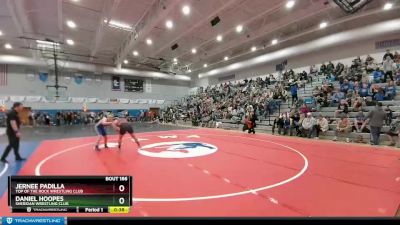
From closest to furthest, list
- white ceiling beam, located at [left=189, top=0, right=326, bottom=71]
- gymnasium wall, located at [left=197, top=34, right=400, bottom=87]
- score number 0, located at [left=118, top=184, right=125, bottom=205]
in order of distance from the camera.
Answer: score number 0, located at [left=118, top=184, right=125, bottom=205] → white ceiling beam, located at [left=189, top=0, right=326, bottom=71] → gymnasium wall, located at [left=197, top=34, right=400, bottom=87]

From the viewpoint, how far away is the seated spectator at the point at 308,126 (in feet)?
29.8

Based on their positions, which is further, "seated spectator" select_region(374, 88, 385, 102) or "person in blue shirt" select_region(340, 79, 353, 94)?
"person in blue shirt" select_region(340, 79, 353, 94)

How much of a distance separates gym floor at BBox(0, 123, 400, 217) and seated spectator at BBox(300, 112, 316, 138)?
3146 millimetres

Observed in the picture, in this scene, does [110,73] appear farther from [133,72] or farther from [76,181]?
[76,181]

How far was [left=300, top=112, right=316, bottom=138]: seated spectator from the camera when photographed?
9.07 meters

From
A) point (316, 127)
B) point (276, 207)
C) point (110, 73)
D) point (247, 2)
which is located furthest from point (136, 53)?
point (276, 207)

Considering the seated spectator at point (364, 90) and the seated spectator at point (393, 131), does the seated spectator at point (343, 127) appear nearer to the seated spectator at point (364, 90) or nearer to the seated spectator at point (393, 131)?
the seated spectator at point (393, 131)

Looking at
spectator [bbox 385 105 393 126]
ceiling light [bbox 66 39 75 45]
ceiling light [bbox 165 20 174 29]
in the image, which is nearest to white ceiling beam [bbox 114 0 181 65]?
ceiling light [bbox 165 20 174 29]

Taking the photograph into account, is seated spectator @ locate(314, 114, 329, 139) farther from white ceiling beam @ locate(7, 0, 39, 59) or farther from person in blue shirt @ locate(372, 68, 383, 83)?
white ceiling beam @ locate(7, 0, 39, 59)

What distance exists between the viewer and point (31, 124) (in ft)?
8.54

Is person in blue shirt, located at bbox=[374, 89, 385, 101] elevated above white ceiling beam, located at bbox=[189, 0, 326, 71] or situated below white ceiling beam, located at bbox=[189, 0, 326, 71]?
below

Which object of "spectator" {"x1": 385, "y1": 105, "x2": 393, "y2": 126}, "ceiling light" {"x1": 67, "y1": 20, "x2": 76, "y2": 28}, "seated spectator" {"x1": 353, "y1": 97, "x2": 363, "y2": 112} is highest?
"ceiling light" {"x1": 67, "y1": 20, "x2": 76, "y2": 28}

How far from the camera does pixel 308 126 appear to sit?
9094 mm

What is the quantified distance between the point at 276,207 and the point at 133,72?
2337 centimetres
